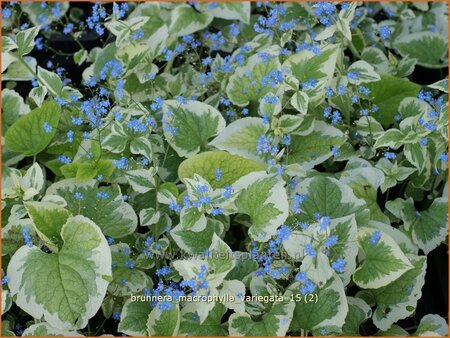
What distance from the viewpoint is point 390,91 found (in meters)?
1.86

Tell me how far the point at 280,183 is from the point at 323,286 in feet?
0.73

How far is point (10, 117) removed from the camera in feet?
6.16

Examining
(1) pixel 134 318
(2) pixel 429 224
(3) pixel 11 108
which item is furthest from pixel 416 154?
(3) pixel 11 108

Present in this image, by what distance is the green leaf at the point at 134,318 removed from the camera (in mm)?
1494

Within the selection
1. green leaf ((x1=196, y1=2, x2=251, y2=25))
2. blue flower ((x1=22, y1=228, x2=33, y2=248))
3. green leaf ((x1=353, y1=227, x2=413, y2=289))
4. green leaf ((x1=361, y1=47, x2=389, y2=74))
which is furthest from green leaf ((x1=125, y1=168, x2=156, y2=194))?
green leaf ((x1=361, y1=47, x2=389, y2=74))

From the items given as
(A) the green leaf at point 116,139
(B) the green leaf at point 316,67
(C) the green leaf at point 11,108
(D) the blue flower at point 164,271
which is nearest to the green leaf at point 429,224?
(B) the green leaf at point 316,67

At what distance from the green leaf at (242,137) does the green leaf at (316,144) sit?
11 cm

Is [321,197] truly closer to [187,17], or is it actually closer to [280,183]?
[280,183]

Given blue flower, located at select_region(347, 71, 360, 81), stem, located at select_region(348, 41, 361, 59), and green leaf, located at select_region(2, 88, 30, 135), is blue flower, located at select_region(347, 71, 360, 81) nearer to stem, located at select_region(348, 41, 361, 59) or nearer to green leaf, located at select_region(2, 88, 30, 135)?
stem, located at select_region(348, 41, 361, 59)

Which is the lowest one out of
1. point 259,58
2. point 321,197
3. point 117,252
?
point 117,252

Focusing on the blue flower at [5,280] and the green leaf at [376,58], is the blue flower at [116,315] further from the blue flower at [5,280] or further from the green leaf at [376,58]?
the green leaf at [376,58]

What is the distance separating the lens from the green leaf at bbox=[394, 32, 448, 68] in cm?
211

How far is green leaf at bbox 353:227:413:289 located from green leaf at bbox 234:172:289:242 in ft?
0.63

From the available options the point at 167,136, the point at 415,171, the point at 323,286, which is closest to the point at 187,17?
the point at 167,136
